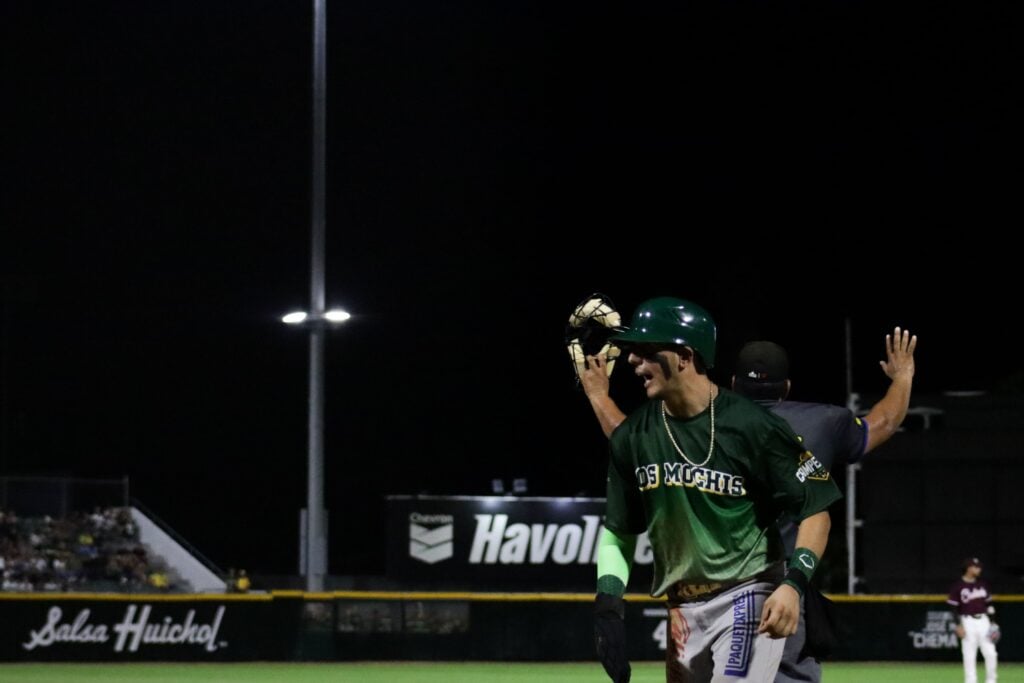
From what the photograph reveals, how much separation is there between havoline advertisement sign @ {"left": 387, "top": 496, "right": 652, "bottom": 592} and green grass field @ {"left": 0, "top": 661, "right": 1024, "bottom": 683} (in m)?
8.74

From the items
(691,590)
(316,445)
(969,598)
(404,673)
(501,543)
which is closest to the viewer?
(691,590)

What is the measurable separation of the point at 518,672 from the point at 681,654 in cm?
1924

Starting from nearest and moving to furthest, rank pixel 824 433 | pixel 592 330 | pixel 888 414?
pixel 824 433
pixel 592 330
pixel 888 414

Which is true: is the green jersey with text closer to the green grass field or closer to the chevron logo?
the green grass field

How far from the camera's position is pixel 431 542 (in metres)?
35.2

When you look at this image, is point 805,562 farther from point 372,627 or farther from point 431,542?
point 431,542

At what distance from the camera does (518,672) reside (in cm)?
2420

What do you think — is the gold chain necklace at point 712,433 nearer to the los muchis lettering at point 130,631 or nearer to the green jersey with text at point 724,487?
the green jersey with text at point 724,487

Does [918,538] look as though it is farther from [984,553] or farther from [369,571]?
[369,571]

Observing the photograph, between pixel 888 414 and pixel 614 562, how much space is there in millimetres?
1676

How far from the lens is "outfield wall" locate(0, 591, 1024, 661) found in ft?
84.5

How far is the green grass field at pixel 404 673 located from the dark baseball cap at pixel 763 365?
15.3 metres

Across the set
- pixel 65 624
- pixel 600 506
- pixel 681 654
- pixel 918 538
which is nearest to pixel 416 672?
pixel 65 624

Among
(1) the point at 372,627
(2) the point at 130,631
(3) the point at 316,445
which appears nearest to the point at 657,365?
(3) the point at 316,445
